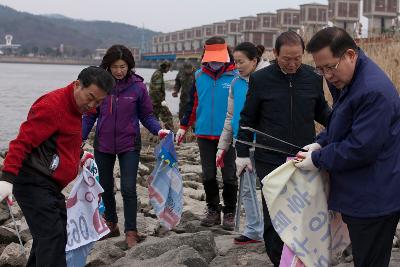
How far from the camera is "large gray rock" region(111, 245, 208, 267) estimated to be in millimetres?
4438

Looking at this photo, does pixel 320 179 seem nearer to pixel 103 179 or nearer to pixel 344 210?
pixel 344 210

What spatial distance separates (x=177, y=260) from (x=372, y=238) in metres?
1.76

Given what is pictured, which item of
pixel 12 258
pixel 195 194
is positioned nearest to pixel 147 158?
pixel 195 194

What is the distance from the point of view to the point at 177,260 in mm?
4449

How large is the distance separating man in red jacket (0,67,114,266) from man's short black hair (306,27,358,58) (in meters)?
1.40

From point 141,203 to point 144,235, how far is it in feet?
5.77

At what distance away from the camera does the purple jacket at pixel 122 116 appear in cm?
546

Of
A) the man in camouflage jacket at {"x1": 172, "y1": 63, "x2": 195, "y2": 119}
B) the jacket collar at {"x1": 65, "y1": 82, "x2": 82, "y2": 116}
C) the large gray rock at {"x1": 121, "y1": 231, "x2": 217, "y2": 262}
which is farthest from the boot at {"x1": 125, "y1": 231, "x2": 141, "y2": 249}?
the man in camouflage jacket at {"x1": 172, "y1": 63, "x2": 195, "y2": 119}

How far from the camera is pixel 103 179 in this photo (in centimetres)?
566

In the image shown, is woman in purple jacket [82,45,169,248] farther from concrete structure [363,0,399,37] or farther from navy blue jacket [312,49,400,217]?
concrete structure [363,0,399,37]

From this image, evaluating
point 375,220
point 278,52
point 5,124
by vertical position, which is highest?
point 278,52

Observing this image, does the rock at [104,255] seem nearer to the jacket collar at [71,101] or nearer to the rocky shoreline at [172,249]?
the rocky shoreline at [172,249]

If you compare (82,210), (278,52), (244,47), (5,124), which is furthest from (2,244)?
(5,124)

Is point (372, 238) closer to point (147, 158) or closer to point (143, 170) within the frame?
point (143, 170)
